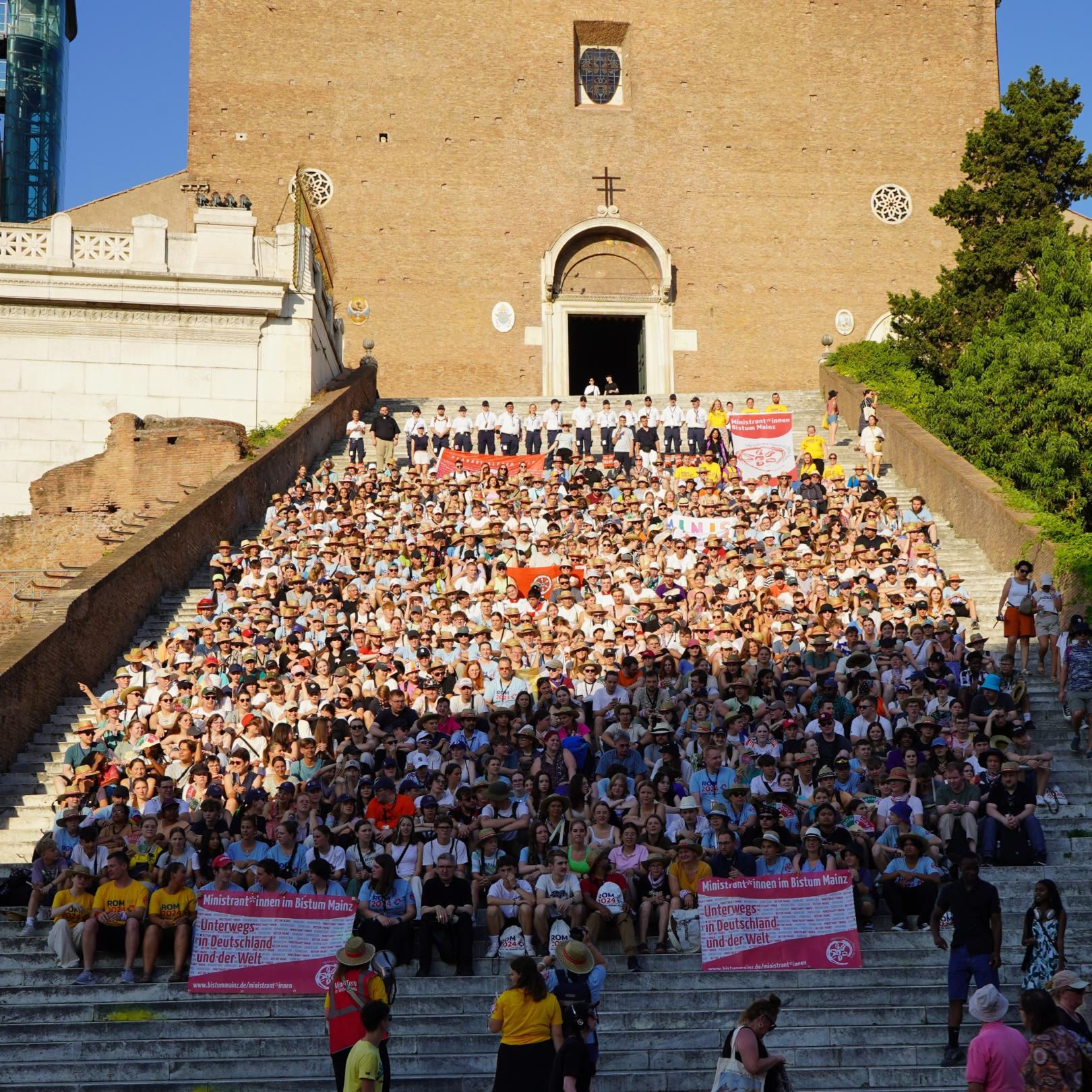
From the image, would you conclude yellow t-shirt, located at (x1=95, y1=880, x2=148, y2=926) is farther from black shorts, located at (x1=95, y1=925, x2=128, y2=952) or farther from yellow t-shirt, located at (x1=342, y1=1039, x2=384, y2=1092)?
yellow t-shirt, located at (x1=342, y1=1039, x2=384, y2=1092)

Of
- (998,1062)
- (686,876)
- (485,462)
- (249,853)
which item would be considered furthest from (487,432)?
(998,1062)

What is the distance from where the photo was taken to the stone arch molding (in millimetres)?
39062

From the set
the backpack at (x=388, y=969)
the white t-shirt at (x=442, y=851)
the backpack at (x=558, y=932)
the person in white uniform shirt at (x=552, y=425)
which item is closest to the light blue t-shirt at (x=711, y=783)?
the white t-shirt at (x=442, y=851)

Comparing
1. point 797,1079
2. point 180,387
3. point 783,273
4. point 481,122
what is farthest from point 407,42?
point 797,1079

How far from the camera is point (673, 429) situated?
28328 millimetres

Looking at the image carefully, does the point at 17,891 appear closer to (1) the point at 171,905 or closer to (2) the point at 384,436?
(1) the point at 171,905

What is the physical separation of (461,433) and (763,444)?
515 cm

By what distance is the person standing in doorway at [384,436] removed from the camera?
28.0 m

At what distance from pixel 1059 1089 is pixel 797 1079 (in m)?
3.69

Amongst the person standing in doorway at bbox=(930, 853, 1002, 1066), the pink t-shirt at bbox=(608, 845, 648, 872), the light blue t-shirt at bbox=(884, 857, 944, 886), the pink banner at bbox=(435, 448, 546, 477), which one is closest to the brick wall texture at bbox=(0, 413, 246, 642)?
the pink banner at bbox=(435, 448, 546, 477)

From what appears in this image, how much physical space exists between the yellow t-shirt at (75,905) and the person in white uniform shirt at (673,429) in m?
16.0

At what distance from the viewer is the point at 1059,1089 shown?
8.14 m

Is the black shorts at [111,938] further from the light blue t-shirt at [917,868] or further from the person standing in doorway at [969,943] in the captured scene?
the person standing in doorway at [969,943]

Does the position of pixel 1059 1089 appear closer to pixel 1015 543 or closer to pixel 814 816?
pixel 814 816
